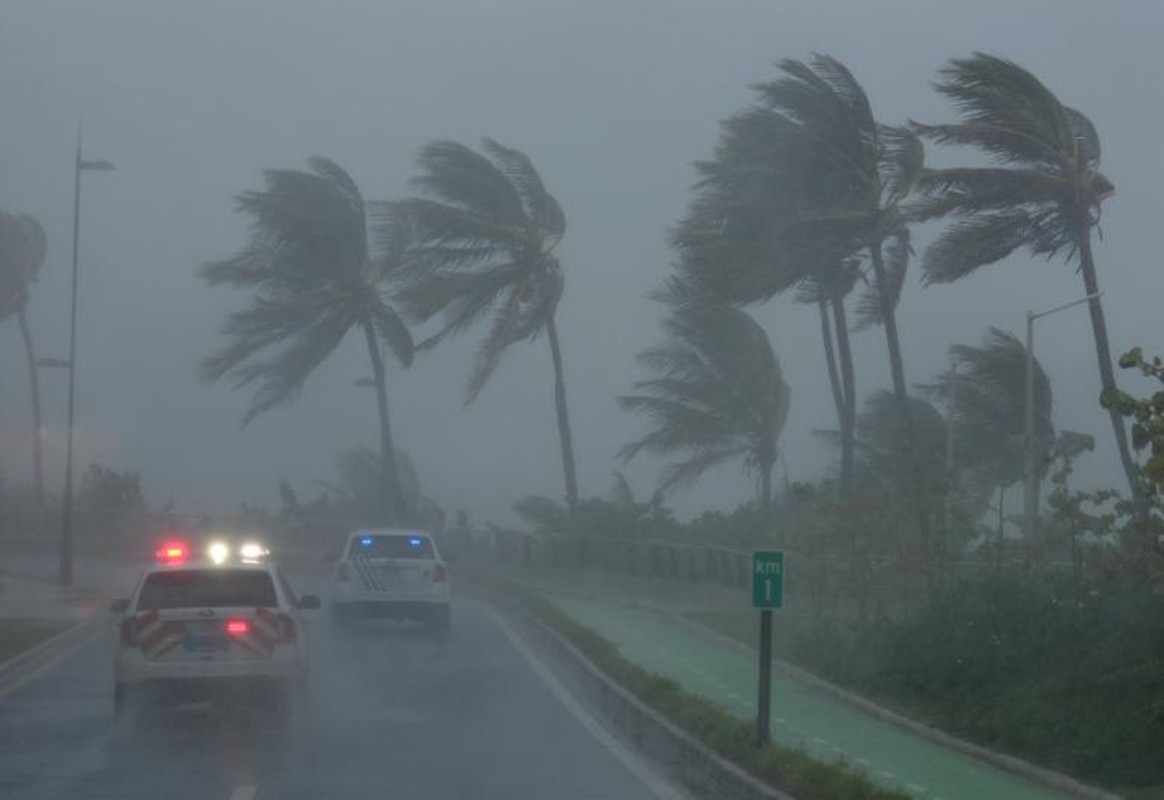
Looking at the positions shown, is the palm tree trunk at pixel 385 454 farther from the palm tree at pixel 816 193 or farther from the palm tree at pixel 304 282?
the palm tree at pixel 816 193

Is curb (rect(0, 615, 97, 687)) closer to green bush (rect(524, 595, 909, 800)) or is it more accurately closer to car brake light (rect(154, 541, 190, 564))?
car brake light (rect(154, 541, 190, 564))

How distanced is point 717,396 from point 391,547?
18.0m

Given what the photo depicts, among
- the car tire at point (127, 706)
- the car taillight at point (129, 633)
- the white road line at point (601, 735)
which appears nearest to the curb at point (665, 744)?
the white road line at point (601, 735)

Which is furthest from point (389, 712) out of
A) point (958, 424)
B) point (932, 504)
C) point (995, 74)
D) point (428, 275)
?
point (428, 275)

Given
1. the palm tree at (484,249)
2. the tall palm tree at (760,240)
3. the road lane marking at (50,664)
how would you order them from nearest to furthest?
the road lane marking at (50,664) → the tall palm tree at (760,240) → the palm tree at (484,249)

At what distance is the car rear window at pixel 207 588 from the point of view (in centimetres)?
1752

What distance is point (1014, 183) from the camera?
1109 inches

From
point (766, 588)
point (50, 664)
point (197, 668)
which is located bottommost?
point (50, 664)

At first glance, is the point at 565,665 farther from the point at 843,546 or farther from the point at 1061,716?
the point at 1061,716

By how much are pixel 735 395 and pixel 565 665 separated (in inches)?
935

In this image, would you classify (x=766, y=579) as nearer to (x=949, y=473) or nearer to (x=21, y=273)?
(x=949, y=473)

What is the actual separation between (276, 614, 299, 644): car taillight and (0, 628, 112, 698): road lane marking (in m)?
3.81

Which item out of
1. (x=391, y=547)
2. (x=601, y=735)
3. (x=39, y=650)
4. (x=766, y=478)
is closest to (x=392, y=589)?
(x=391, y=547)

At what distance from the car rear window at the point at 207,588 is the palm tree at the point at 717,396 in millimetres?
27727
